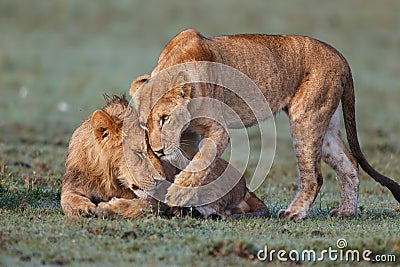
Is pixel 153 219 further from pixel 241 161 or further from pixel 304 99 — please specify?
pixel 241 161

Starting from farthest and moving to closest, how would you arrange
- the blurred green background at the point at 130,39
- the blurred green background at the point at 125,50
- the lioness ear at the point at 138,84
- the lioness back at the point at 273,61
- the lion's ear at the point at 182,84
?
the blurred green background at the point at 130,39 < the blurred green background at the point at 125,50 < the lioness back at the point at 273,61 < the lioness ear at the point at 138,84 < the lion's ear at the point at 182,84

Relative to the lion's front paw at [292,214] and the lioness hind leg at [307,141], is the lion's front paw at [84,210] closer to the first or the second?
the lion's front paw at [292,214]

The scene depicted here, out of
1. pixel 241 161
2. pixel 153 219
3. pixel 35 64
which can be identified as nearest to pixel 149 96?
pixel 153 219

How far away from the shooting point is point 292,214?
6297mm

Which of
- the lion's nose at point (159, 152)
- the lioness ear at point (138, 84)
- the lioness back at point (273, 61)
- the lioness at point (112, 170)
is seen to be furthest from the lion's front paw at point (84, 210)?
the lioness back at point (273, 61)

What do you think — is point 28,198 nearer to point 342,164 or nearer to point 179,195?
point 179,195

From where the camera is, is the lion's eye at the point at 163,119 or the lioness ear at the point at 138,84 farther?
the lioness ear at the point at 138,84

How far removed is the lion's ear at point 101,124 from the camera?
549 cm

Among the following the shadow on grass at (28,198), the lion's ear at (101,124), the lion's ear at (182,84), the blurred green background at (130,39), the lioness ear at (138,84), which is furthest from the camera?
the blurred green background at (130,39)

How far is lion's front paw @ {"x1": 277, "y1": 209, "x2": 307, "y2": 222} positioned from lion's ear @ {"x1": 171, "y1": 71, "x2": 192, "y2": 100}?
1.30 m

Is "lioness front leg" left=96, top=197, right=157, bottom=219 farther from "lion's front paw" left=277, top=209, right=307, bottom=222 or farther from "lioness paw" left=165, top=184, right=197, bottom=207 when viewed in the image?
"lion's front paw" left=277, top=209, right=307, bottom=222

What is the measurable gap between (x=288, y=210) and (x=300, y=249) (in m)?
1.54

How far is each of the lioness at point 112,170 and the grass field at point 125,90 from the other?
0.78ft

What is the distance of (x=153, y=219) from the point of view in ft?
17.7
